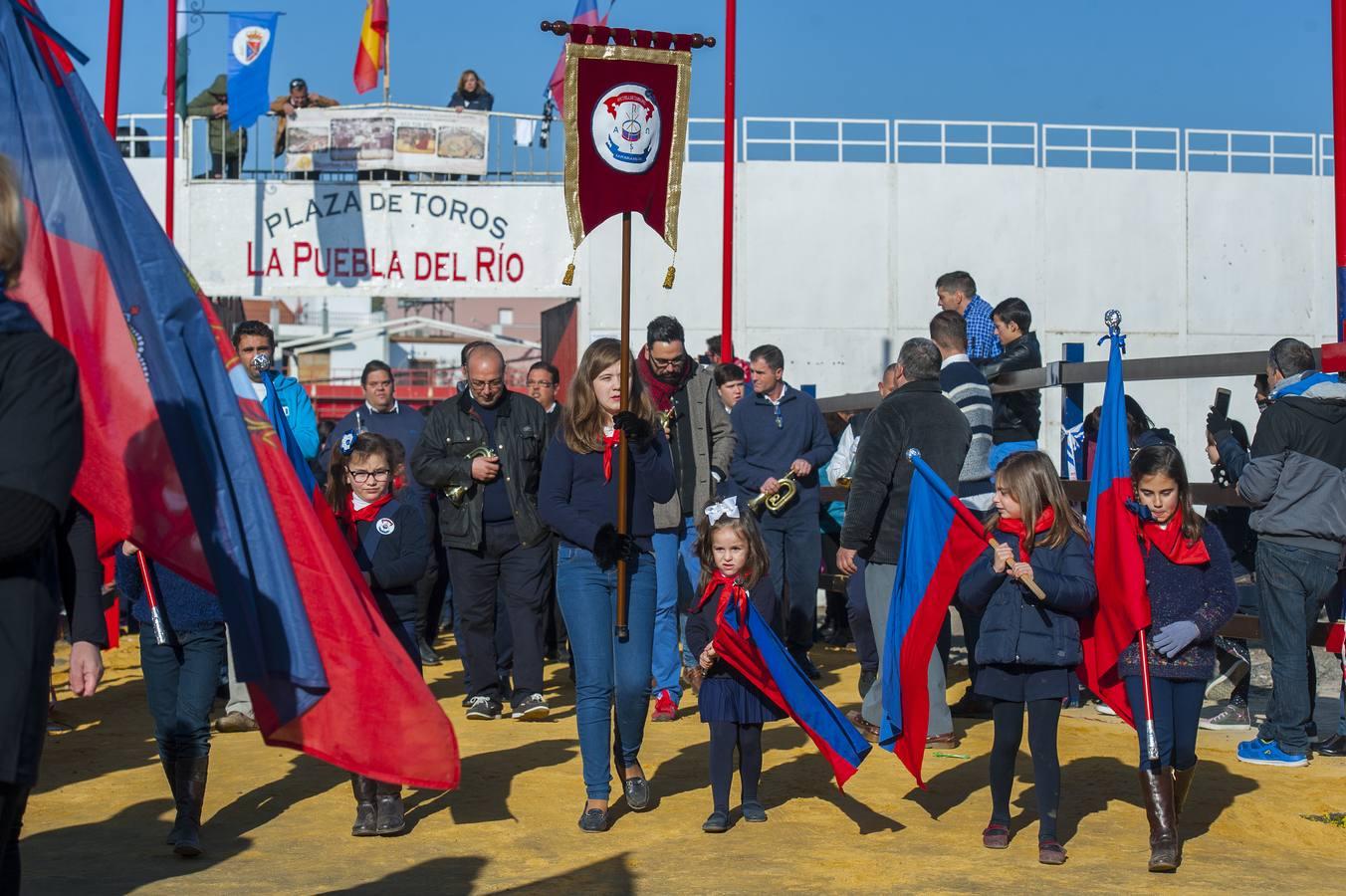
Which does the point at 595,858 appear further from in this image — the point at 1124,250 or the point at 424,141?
the point at 1124,250

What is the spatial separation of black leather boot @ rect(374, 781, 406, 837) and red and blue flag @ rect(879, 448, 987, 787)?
6.29 feet

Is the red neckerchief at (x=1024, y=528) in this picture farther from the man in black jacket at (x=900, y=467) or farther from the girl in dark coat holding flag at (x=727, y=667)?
the man in black jacket at (x=900, y=467)

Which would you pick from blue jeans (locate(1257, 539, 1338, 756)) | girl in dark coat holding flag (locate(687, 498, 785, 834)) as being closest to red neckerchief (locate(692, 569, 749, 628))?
girl in dark coat holding flag (locate(687, 498, 785, 834))

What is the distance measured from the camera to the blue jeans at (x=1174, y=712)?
20.3 ft

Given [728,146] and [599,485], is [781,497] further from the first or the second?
[728,146]

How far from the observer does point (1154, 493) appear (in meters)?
6.34

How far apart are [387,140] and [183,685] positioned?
16.0 m

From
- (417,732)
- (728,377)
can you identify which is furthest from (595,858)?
(728,377)

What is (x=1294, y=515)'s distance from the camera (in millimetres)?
7629

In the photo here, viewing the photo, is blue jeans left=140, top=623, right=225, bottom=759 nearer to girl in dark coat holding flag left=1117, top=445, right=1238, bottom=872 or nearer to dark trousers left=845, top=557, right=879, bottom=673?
girl in dark coat holding flag left=1117, top=445, right=1238, bottom=872

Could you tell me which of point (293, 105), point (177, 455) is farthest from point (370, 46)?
point (177, 455)

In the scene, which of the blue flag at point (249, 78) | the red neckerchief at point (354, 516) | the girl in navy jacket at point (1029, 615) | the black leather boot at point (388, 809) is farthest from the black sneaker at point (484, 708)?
the blue flag at point (249, 78)

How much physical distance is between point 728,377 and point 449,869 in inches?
226

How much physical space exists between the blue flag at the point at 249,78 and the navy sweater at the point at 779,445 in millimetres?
12985
